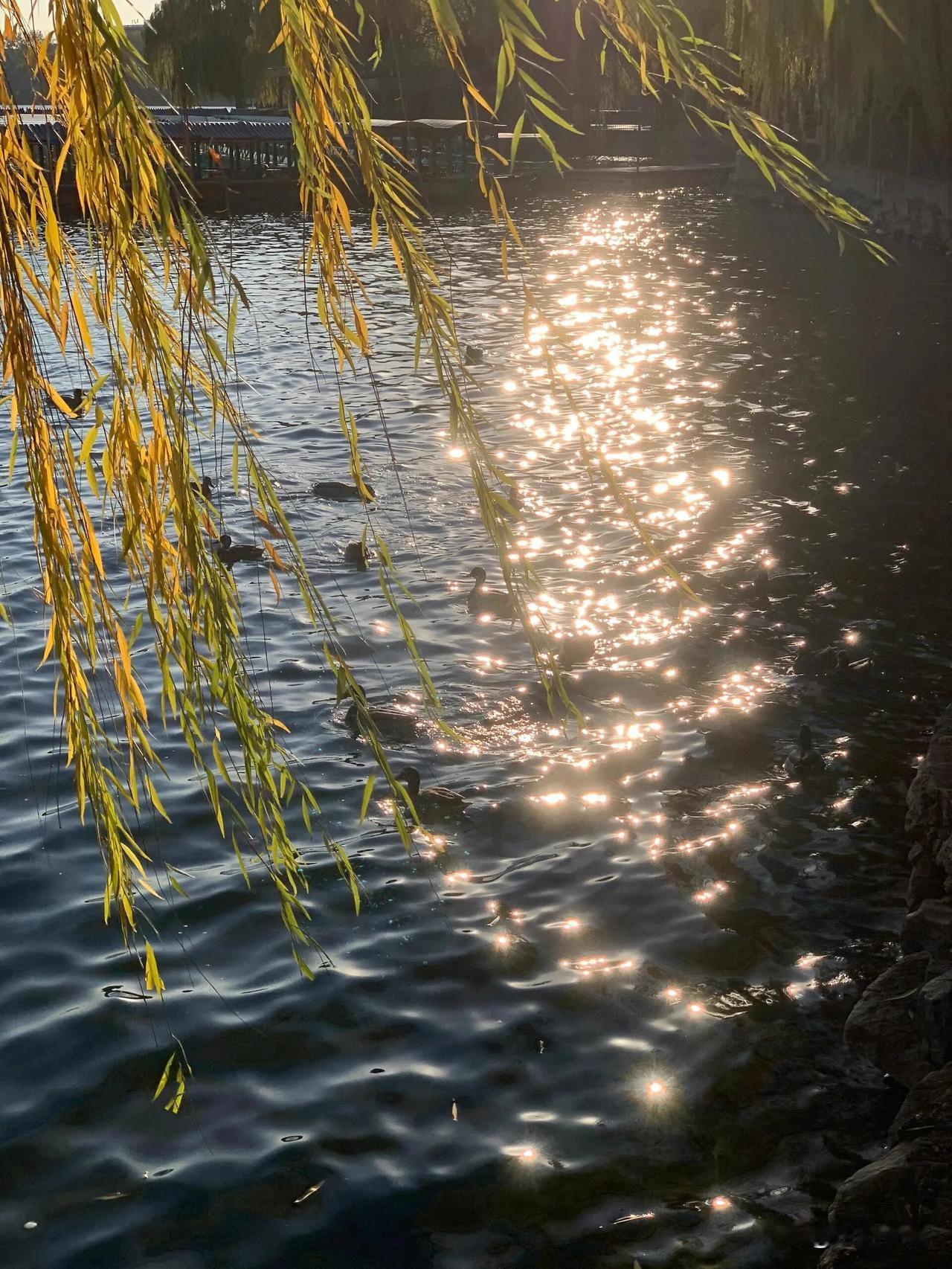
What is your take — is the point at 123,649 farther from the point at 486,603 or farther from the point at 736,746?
the point at 486,603

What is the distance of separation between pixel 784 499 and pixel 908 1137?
1124 cm

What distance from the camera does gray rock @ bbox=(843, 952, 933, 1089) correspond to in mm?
6051

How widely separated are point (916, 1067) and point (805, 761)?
3.25m

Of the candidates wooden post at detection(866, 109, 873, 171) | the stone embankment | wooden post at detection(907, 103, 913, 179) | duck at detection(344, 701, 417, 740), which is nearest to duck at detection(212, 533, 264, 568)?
duck at detection(344, 701, 417, 740)

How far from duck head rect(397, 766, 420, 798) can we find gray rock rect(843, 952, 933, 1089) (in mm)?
2893

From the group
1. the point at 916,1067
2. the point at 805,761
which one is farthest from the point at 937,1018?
the point at 805,761

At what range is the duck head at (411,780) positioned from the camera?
8.33 m

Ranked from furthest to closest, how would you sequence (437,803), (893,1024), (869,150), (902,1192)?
(869,150) < (437,803) < (893,1024) < (902,1192)

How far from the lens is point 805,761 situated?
9078 mm

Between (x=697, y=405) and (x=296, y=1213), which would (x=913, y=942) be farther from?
(x=697, y=405)

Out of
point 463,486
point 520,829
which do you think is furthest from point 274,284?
point 520,829

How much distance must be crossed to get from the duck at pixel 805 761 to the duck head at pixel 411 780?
8.11ft

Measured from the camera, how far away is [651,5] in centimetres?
283

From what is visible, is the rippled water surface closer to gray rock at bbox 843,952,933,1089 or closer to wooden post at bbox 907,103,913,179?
gray rock at bbox 843,952,933,1089
